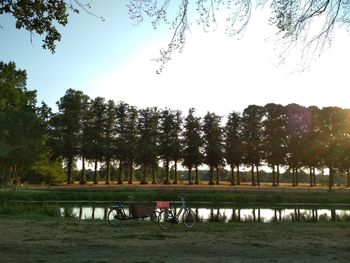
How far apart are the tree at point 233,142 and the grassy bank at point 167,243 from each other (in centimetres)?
5881

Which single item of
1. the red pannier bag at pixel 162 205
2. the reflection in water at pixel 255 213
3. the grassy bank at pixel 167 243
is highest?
the red pannier bag at pixel 162 205

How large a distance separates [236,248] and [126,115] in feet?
236

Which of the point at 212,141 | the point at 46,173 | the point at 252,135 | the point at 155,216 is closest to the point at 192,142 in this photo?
the point at 212,141

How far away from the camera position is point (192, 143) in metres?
79.6

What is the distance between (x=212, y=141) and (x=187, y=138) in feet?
14.7

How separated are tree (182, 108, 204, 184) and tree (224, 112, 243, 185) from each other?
456cm

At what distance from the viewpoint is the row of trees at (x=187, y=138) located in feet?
235

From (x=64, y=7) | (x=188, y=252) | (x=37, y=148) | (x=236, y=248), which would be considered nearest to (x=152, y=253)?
(x=188, y=252)

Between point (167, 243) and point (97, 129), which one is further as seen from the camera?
point (97, 129)

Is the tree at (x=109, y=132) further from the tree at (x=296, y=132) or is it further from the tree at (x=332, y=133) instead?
the tree at (x=332, y=133)

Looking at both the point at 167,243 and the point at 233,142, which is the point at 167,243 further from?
the point at 233,142

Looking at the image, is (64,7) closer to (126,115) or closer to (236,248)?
→ (236,248)

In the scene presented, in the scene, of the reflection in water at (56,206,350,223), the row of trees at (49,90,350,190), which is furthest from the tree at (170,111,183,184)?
the reflection in water at (56,206,350,223)

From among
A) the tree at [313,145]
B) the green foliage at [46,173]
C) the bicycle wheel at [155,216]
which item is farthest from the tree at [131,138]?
the bicycle wheel at [155,216]
